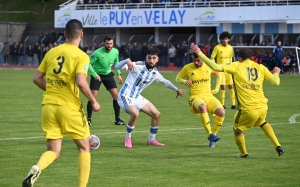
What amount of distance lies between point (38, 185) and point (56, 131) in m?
1.14

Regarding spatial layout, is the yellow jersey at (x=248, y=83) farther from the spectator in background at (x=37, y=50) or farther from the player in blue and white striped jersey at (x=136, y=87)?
the spectator in background at (x=37, y=50)

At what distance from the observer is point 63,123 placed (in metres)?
8.42

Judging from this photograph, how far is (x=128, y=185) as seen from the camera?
9.27m

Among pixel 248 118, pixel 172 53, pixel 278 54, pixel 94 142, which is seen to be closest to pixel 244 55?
pixel 248 118

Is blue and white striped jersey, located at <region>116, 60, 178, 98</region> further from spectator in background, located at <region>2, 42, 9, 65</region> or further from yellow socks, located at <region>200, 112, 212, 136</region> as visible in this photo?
spectator in background, located at <region>2, 42, 9, 65</region>

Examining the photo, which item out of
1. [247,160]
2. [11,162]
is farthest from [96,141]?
[247,160]

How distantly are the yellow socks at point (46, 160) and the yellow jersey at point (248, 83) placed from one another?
4.04 m

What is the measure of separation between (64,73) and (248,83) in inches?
159

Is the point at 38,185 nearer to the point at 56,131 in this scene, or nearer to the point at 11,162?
the point at 56,131

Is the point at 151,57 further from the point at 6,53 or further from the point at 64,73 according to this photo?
the point at 6,53

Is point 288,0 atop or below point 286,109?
atop

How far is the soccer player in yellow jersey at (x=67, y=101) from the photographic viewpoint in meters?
8.35

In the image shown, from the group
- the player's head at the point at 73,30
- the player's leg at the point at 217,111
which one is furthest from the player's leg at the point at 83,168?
the player's leg at the point at 217,111

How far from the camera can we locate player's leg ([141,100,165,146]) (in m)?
13.2
